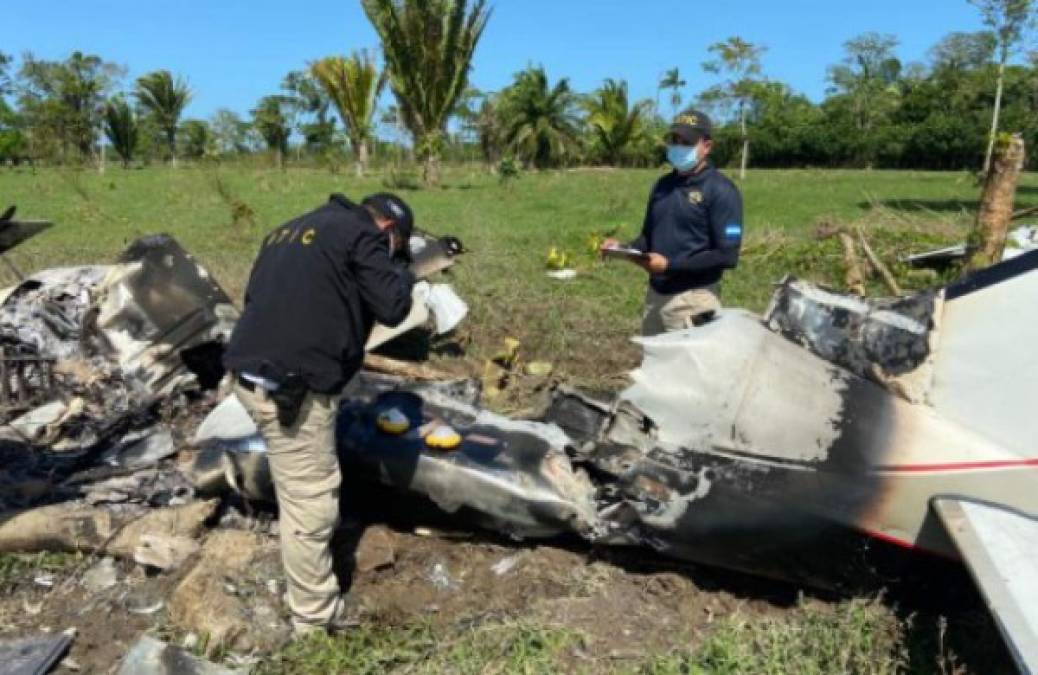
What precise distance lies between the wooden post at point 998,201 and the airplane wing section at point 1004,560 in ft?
21.3

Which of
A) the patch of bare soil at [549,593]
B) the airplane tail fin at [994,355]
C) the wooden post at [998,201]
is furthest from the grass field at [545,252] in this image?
the wooden post at [998,201]

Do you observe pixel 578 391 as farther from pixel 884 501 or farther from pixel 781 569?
pixel 884 501

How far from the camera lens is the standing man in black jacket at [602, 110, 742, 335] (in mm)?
4508

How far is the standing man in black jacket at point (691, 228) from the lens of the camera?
14.8ft

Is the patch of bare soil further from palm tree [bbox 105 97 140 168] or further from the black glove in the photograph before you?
palm tree [bbox 105 97 140 168]

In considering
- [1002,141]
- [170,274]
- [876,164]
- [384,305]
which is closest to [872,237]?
[1002,141]

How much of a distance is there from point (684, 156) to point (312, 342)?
246cm

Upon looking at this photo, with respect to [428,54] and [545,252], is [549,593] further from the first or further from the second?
[428,54]

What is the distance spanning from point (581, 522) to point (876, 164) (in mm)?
45880

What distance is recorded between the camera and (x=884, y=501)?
3045 mm

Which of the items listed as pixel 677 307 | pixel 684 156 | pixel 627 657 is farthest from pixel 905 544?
pixel 684 156

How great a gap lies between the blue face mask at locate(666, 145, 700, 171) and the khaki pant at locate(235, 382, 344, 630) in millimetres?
2429

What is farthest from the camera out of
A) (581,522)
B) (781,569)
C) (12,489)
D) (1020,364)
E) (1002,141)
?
(1002,141)

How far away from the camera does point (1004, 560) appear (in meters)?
2.61
